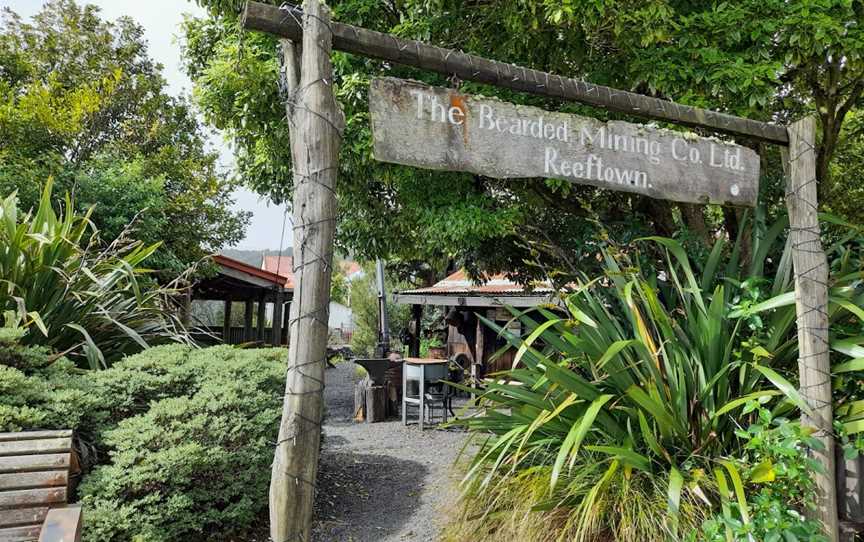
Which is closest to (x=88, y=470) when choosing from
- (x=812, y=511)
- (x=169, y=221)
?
(x=812, y=511)

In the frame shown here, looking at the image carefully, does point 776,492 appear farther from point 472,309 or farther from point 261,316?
point 261,316

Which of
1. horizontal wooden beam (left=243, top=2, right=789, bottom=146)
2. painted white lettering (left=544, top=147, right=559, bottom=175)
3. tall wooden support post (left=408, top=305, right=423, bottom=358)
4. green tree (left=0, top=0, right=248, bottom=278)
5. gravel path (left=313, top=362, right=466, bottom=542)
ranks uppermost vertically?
green tree (left=0, top=0, right=248, bottom=278)

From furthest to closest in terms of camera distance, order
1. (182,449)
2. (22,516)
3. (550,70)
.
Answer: (550,70)
(182,449)
(22,516)

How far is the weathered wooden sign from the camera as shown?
2.20 meters

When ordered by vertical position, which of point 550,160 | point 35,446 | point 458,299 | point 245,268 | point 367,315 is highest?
point 245,268

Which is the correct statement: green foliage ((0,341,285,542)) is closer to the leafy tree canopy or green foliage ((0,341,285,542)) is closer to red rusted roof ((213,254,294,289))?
the leafy tree canopy

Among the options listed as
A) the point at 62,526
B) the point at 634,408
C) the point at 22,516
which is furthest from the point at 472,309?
the point at 62,526

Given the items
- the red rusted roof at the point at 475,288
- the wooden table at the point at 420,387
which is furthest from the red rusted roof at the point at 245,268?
the wooden table at the point at 420,387

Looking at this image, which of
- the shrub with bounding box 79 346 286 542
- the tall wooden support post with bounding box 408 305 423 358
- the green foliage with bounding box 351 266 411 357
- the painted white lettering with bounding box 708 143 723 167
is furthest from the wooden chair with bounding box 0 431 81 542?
the green foliage with bounding box 351 266 411 357

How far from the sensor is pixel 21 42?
12.3 meters

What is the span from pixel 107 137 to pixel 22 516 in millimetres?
11207

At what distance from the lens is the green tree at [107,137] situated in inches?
355

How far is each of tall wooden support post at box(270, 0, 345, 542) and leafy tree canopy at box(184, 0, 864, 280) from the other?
1946mm

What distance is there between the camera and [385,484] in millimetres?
5805
